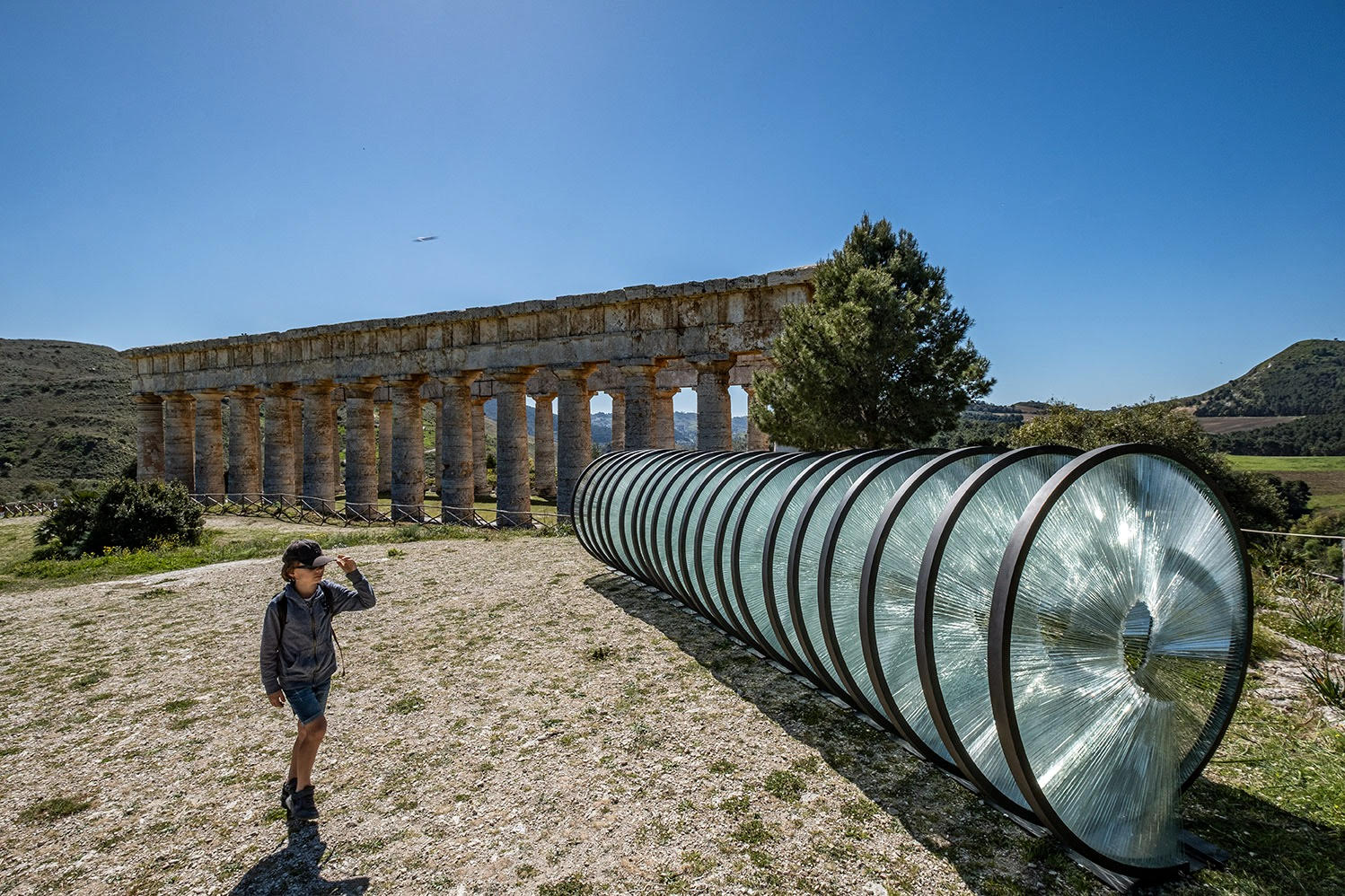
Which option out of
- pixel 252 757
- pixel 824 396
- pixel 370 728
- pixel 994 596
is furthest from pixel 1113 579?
pixel 824 396

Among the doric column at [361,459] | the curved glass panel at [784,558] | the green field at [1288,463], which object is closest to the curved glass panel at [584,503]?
the curved glass panel at [784,558]

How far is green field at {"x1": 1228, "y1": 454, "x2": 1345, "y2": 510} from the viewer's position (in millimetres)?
38031

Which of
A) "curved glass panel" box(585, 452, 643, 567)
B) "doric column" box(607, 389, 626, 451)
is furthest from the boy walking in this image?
"doric column" box(607, 389, 626, 451)

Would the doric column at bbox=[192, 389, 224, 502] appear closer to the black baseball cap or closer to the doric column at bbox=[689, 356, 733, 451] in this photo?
the doric column at bbox=[689, 356, 733, 451]

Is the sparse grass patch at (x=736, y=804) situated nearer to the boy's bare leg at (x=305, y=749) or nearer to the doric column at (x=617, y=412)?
the boy's bare leg at (x=305, y=749)

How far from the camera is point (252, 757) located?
4.59 m

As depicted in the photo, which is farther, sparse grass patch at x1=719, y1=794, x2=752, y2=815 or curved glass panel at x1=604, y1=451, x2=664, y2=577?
curved glass panel at x1=604, y1=451, x2=664, y2=577

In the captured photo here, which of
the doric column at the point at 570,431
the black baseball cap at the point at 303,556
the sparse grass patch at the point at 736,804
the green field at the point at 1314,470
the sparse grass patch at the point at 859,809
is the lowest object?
the green field at the point at 1314,470

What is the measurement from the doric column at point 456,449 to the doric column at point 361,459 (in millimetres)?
3044

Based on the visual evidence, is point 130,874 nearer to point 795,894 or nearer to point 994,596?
point 795,894

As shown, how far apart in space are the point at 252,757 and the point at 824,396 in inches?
481

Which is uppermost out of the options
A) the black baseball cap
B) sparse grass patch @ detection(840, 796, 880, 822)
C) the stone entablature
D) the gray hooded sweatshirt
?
the stone entablature

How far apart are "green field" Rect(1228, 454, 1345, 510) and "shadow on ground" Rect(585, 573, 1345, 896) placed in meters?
43.0

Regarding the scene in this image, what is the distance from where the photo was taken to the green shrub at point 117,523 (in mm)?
14695
